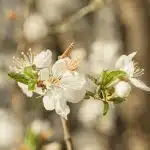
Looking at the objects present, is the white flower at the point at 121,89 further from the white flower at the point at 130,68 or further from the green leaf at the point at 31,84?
the green leaf at the point at 31,84

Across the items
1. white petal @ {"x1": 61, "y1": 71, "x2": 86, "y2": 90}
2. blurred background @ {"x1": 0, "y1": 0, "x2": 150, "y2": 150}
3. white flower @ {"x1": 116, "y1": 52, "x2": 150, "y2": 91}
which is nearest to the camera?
white petal @ {"x1": 61, "y1": 71, "x2": 86, "y2": 90}

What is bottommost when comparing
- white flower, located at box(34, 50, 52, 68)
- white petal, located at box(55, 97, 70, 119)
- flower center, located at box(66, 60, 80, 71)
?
white petal, located at box(55, 97, 70, 119)

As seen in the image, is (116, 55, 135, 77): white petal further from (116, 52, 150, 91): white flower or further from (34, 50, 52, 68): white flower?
(34, 50, 52, 68): white flower

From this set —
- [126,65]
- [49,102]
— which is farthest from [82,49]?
[49,102]

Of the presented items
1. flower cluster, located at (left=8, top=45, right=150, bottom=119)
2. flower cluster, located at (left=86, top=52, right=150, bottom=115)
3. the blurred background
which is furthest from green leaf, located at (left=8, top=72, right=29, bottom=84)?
the blurred background

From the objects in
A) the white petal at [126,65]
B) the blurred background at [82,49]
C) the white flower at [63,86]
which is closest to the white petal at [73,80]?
the white flower at [63,86]

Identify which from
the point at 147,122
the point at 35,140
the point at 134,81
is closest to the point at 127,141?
the point at 147,122

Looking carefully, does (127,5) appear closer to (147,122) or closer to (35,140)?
(147,122)
